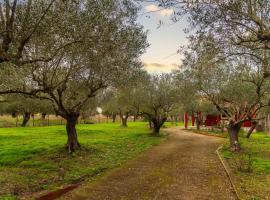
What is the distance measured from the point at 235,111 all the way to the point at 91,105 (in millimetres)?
13214

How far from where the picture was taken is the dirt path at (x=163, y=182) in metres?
14.3

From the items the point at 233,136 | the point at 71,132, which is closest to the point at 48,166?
the point at 71,132

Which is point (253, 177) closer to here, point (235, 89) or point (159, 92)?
point (235, 89)

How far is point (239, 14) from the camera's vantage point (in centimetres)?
1306

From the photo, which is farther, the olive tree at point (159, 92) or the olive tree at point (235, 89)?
the olive tree at point (159, 92)

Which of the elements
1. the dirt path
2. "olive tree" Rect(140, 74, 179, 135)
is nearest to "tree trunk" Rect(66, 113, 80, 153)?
the dirt path

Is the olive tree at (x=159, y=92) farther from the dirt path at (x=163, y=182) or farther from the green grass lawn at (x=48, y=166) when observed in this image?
the dirt path at (x=163, y=182)

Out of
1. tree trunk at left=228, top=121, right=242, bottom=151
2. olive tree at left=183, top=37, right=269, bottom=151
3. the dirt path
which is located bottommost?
the dirt path

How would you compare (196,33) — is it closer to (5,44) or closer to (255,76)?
(5,44)

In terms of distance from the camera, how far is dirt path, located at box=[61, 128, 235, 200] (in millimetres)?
14297

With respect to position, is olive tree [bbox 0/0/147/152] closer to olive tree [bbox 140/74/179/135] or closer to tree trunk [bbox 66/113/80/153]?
tree trunk [bbox 66/113/80/153]

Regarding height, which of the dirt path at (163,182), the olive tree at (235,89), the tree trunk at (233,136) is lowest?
the dirt path at (163,182)

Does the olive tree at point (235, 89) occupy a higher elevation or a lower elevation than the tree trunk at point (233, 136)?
higher

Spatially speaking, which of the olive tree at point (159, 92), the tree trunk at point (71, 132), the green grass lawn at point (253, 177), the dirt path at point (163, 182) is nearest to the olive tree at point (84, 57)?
the tree trunk at point (71, 132)
